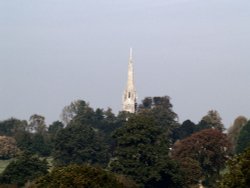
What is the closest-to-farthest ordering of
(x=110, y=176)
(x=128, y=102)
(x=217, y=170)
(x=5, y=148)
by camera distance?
(x=110, y=176) < (x=217, y=170) < (x=5, y=148) < (x=128, y=102)

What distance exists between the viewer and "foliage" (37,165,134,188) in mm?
59062

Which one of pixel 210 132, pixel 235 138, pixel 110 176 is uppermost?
pixel 235 138

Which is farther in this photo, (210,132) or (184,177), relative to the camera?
(210,132)

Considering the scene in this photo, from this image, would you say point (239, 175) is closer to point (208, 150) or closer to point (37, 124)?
point (208, 150)

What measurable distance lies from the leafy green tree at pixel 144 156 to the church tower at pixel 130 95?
91502mm

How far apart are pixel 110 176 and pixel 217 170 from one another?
124 ft

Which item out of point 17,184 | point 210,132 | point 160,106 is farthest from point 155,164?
point 160,106

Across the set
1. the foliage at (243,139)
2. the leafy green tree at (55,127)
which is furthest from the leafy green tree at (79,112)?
the foliage at (243,139)

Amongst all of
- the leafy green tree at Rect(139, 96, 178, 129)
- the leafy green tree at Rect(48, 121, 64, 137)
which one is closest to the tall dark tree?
the leafy green tree at Rect(139, 96, 178, 129)

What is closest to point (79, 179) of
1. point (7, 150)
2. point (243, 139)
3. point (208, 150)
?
point (208, 150)

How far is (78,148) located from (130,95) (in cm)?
7252

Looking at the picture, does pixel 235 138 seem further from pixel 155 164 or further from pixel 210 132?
pixel 155 164

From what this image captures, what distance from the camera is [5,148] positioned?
128 m

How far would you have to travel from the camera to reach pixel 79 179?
59.0 metres
